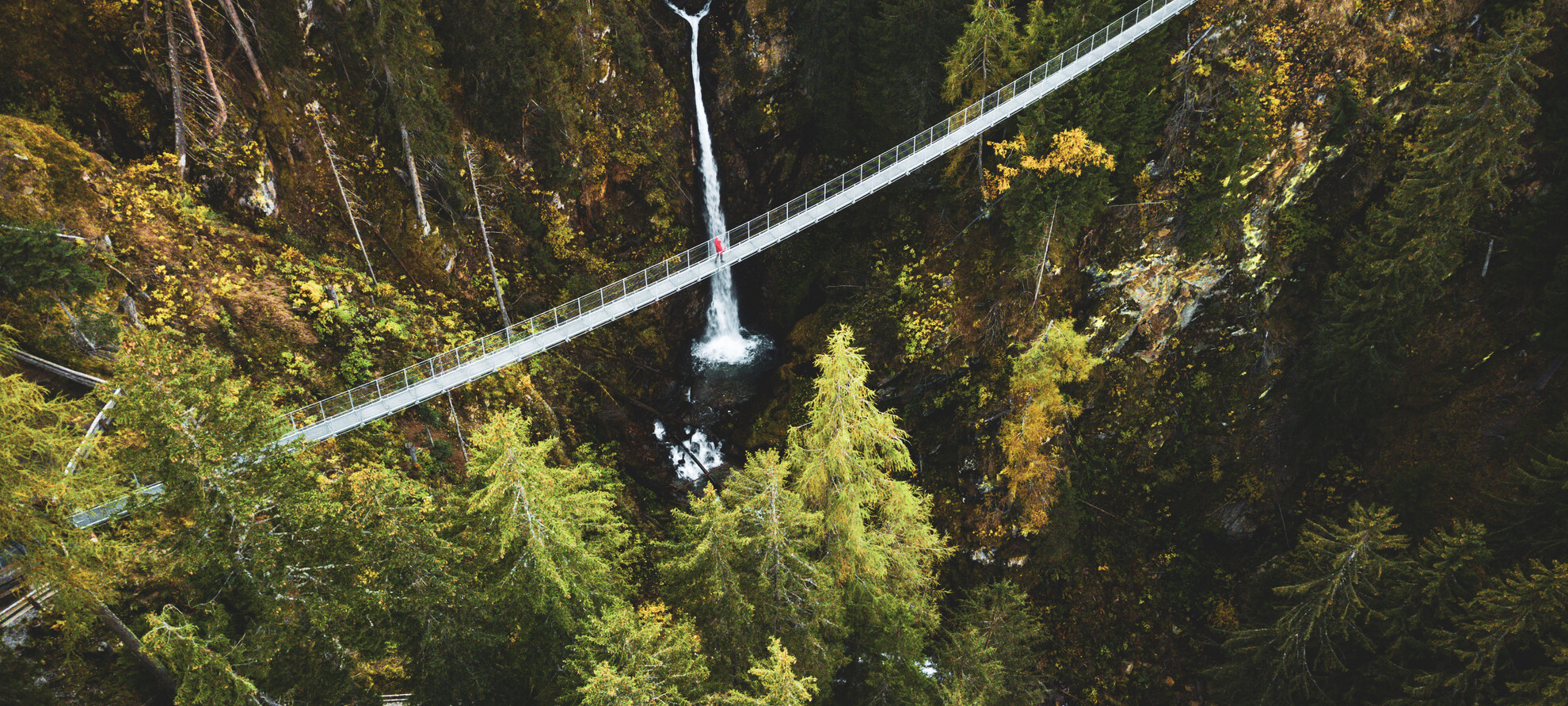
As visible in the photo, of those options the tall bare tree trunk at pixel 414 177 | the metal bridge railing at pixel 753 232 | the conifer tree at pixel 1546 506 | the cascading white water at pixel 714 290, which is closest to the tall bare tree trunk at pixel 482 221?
the tall bare tree trunk at pixel 414 177

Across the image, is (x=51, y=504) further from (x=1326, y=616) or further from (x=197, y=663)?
(x=1326, y=616)

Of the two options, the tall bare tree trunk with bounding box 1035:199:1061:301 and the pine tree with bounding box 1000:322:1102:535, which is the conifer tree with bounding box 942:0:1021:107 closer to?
the tall bare tree trunk with bounding box 1035:199:1061:301

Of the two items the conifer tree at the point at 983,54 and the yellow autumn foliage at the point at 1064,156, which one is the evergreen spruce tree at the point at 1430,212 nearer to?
the yellow autumn foliage at the point at 1064,156

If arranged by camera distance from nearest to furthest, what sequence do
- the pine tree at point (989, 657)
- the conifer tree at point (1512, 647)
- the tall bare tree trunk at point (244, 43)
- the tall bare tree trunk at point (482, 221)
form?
the conifer tree at point (1512, 647)
the pine tree at point (989, 657)
the tall bare tree trunk at point (244, 43)
the tall bare tree trunk at point (482, 221)

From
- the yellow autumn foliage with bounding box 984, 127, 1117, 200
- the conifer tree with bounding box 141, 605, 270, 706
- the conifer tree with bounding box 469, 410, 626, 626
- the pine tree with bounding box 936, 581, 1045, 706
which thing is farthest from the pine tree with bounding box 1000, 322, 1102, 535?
the conifer tree with bounding box 141, 605, 270, 706

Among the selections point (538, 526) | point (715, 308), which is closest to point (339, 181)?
point (715, 308)

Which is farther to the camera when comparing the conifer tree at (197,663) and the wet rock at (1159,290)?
the wet rock at (1159,290)

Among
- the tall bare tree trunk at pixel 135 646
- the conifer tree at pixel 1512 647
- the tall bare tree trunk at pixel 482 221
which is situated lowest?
the conifer tree at pixel 1512 647
